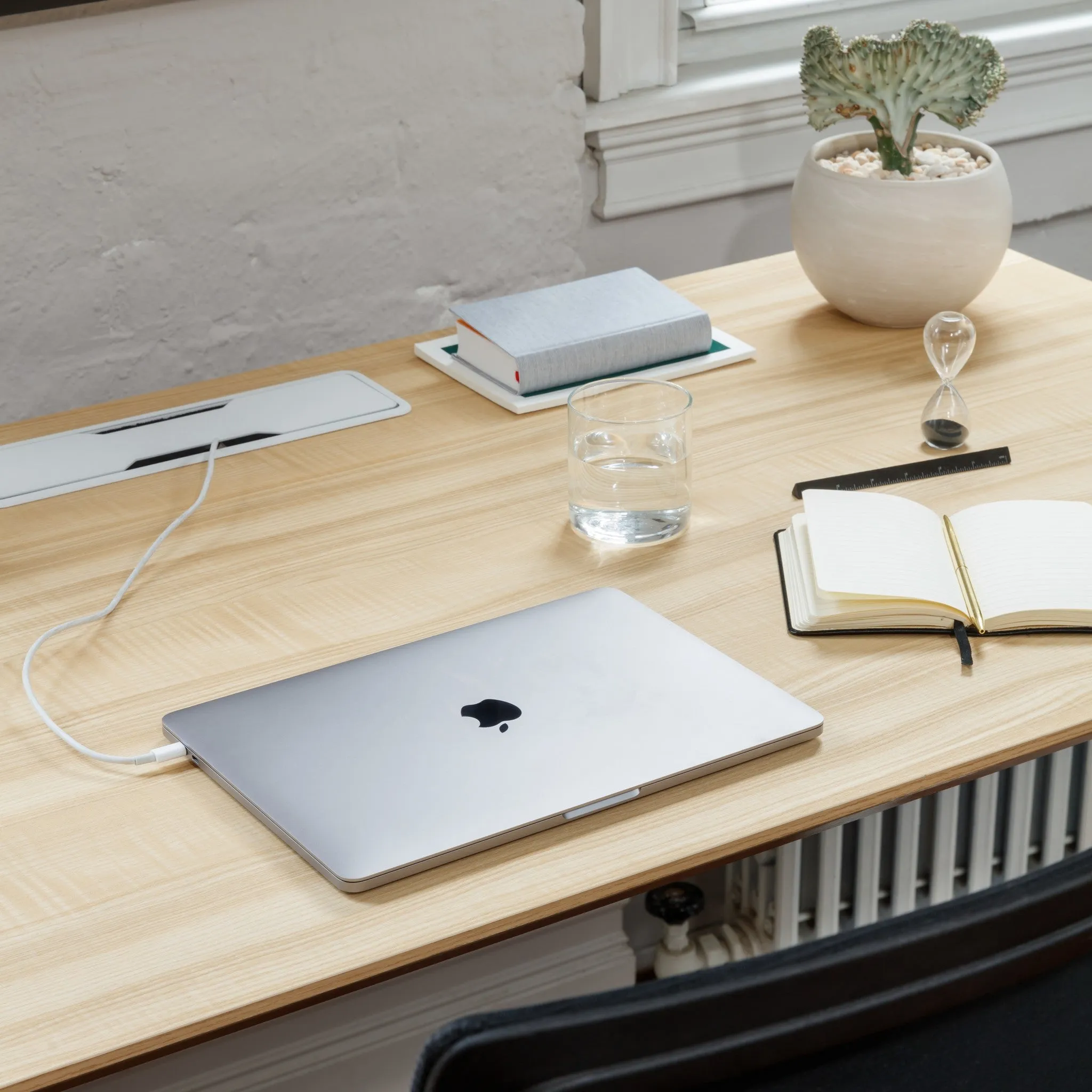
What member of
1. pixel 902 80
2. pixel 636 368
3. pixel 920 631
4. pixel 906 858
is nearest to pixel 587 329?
pixel 636 368

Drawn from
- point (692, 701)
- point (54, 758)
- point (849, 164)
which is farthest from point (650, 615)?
point (849, 164)

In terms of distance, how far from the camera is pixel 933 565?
1.02 m

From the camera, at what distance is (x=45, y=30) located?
1405 millimetres

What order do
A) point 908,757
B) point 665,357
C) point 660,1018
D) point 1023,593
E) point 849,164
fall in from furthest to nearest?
point 849,164 → point 665,357 → point 1023,593 → point 908,757 → point 660,1018

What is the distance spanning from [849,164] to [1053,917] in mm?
1158

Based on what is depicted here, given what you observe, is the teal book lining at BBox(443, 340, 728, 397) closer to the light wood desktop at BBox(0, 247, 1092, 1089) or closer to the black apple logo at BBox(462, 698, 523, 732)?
the light wood desktop at BBox(0, 247, 1092, 1089)

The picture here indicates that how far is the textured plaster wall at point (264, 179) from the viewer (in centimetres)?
146

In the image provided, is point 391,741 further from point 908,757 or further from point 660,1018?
point 660,1018

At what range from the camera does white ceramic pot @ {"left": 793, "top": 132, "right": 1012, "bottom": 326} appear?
1.40 metres

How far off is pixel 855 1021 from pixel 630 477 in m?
0.70

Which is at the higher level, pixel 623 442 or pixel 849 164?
pixel 849 164

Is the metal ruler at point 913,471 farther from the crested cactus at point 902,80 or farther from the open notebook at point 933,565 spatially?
the crested cactus at point 902,80

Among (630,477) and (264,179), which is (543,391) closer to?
(630,477)

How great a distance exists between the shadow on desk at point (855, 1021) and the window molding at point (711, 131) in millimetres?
1436
